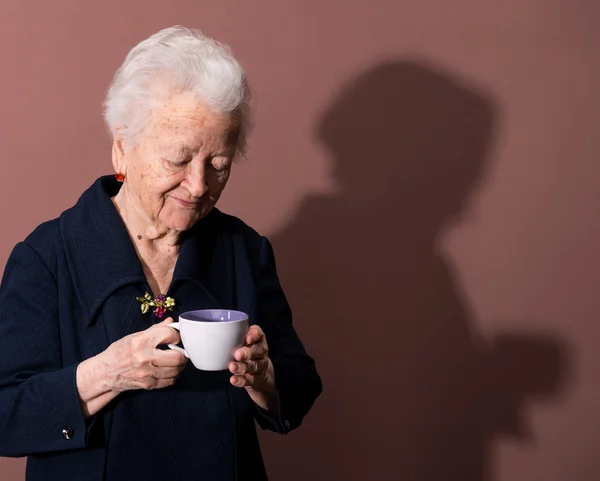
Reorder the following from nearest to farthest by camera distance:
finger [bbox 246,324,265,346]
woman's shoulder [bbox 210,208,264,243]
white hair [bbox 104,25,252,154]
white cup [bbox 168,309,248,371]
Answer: white cup [bbox 168,309,248,371] → finger [bbox 246,324,265,346] → white hair [bbox 104,25,252,154] → woman's shoulder [bbox 210,208,264,243]

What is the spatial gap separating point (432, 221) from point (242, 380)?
108 centimetres

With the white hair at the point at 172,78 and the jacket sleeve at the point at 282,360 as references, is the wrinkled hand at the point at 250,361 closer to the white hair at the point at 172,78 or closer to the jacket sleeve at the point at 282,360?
the jacket sleeve at the point at 282,360

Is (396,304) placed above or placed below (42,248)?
below

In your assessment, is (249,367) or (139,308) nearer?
(249,367)

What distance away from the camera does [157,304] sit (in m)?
1.39

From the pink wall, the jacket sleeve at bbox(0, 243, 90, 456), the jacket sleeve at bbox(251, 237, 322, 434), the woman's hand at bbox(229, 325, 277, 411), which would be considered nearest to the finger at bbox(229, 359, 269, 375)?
the woman's hand at bbox(229, 325, 277, 411)

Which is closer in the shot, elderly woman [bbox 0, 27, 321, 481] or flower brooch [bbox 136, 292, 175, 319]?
elderly woman [bbox 0, 27, 321, 481]

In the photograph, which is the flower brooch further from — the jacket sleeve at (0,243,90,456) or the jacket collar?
the jacket sleeve at (0,243,90,456)

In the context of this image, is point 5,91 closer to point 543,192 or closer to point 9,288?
point 9,288

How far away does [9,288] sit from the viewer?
1.34 metres

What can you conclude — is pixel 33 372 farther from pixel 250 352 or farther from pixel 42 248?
pixel 250 352

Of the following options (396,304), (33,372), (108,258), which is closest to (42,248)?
(108,258)

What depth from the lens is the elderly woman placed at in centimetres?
126

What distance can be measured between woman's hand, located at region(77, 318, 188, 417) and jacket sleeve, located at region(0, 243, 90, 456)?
0.03 metres
